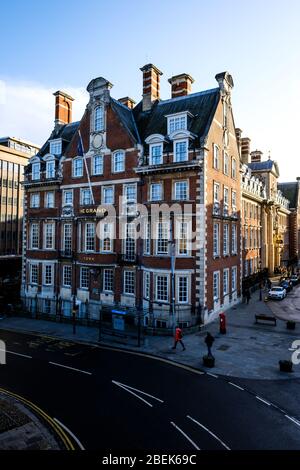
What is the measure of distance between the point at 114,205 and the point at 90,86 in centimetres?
1264

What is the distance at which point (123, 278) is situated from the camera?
31875 millimetres

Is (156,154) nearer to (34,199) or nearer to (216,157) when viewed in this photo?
(216,157)

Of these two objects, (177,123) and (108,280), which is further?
(108,280)

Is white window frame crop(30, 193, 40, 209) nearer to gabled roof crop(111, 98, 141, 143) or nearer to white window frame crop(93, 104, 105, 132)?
white window frame crop(93, 104, 105, 132)

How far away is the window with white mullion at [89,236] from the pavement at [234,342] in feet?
25.9

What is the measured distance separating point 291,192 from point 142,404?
80.1 metres

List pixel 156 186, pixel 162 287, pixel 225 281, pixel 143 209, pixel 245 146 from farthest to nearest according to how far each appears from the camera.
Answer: pixel 245 146, pixel 225 281, pixel 143 209, pixel 156 186, pixel 162 287

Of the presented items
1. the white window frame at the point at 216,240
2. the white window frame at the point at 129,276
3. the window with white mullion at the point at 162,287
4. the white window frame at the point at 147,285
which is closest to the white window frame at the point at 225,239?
the white window frame at the point at 216,240

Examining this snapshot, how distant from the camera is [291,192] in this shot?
278ft

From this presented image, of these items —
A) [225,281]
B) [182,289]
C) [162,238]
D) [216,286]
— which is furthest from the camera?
[225,281]

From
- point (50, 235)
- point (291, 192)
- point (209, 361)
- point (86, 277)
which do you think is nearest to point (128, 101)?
point (50, 235)

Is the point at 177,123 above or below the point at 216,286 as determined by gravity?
above

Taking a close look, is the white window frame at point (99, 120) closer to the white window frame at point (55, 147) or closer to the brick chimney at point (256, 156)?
the white window frame at point (55, 147)

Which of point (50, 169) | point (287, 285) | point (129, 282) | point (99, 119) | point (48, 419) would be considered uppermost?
point (99, 119)
